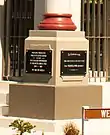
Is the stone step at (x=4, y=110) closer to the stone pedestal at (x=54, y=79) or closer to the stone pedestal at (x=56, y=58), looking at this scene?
the stone pedestal at (x=54, y=79)

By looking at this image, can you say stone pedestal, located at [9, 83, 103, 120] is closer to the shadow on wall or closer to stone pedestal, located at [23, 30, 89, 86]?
stone pedestal, located at [23, 30, 89, 86]

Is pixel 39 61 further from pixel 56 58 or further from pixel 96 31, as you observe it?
pixel 96 31

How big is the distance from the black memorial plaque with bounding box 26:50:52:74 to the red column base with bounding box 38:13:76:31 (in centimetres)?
79

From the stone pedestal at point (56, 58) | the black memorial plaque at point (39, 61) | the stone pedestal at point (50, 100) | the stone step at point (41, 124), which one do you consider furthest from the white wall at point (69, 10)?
the stone step at point (41, 124)

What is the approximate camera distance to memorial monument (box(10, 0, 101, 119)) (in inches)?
474

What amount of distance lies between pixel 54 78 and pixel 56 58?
0.49 m

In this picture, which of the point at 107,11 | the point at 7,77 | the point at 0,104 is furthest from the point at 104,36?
the point at 0,104

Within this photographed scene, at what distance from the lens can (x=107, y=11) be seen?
1617cm

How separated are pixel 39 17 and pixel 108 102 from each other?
137 inches

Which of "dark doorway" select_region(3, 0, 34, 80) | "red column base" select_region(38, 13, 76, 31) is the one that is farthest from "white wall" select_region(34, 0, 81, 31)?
"dark doorway" select_region(3, 0, 34, 80)

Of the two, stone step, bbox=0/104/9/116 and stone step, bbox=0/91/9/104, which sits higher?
stone step, bbox=0/91/9/104

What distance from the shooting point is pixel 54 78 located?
1222cm

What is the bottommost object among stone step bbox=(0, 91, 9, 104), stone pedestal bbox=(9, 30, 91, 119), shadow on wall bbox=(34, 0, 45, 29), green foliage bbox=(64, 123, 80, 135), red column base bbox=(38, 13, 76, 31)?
green foliage bbox=(64, 123, 80, 135)

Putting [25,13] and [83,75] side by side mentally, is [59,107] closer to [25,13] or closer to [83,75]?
[83,75]
